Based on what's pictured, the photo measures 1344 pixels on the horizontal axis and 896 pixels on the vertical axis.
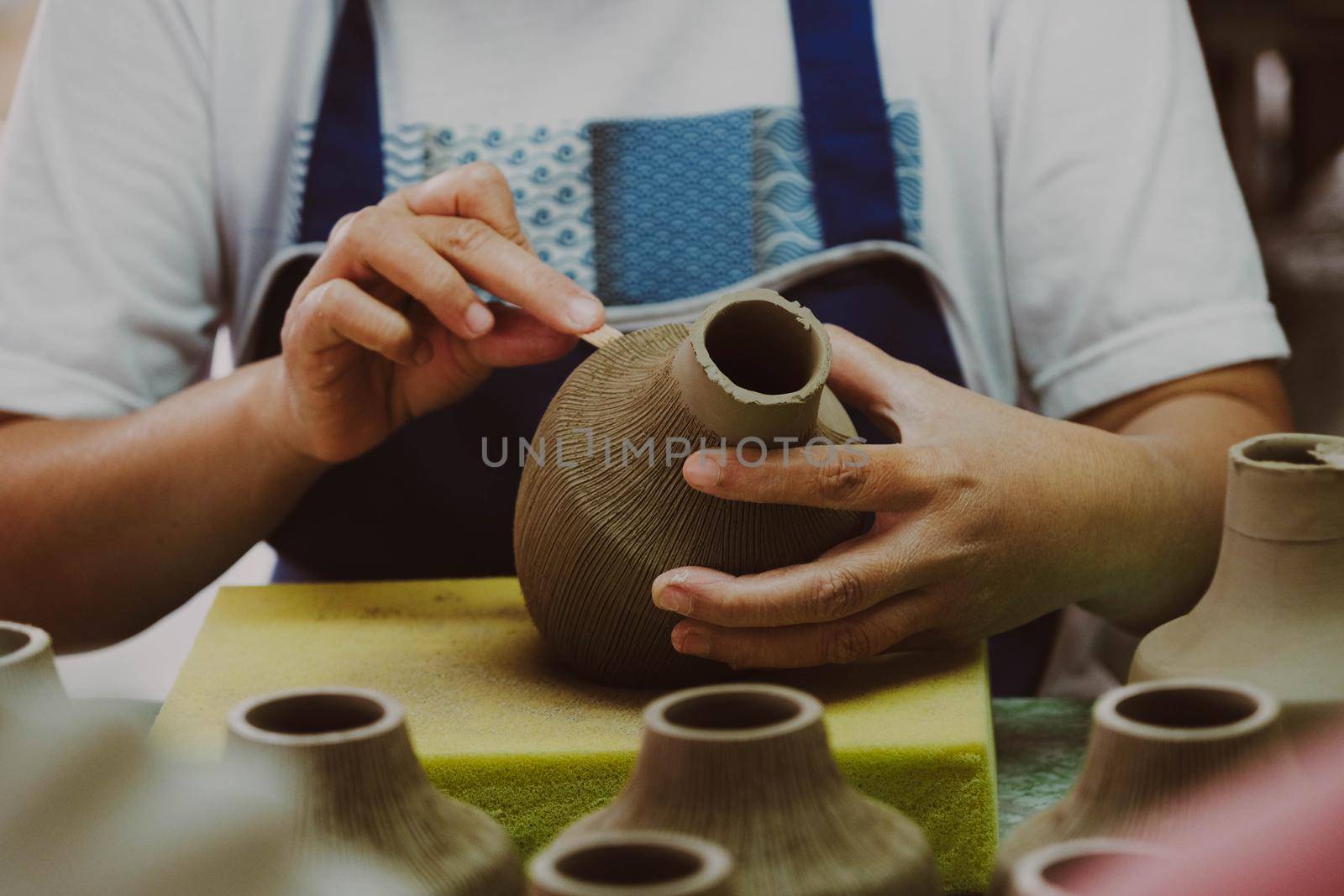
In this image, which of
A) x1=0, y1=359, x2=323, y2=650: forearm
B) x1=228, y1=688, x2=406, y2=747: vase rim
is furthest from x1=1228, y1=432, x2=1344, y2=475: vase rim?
x1=0, y1=359, x2=323, y2=650: forearm

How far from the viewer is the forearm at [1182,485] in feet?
3.00

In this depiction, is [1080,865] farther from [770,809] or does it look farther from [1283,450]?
[1283,450]

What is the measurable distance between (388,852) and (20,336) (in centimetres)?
76

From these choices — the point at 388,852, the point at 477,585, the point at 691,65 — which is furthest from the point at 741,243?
the point at 388,852

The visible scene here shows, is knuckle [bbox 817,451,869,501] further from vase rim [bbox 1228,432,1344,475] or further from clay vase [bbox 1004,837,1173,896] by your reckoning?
clay vase [bbox 1004,837,1173,896]

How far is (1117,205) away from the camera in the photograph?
1123mm

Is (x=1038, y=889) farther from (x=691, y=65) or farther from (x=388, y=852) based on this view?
(x=691, y=65)

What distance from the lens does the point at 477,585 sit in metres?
1.09

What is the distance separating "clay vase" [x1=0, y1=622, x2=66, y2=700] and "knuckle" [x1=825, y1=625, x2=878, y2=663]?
1.36ft

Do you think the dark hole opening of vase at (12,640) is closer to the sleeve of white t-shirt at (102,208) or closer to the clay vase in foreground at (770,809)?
the clay vase in foreground at (770,809)

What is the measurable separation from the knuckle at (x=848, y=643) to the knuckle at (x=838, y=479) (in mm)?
84

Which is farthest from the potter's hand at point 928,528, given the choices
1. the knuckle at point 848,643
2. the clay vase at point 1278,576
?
the clay vase at point 1278,576

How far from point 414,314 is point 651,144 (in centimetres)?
30

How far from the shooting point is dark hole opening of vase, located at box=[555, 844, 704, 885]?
1.31 ft
